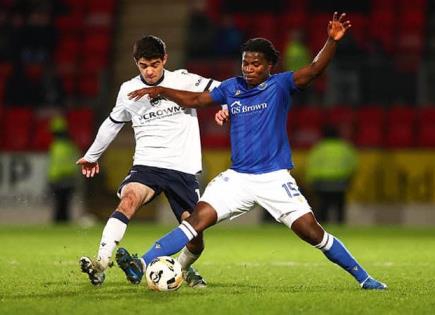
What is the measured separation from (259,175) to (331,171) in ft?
33.5

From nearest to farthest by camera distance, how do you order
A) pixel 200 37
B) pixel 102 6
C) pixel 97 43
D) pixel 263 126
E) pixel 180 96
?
pixel 263 126, pixel 180 96, pixel 200 37, pixel 97 43, pixel 102 6

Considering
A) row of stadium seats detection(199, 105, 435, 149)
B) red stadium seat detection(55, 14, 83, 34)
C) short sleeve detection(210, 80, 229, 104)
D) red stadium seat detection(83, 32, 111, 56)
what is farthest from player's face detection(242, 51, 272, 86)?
red stadium seat detection(55, 14, 83, 34)

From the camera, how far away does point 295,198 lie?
7270mm

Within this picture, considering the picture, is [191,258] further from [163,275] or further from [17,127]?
[17,127]

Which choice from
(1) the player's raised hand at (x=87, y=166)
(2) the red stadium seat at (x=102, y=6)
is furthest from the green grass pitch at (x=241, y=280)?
(2) the red stadium seat at (x=102, y=6)

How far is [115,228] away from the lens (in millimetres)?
7707

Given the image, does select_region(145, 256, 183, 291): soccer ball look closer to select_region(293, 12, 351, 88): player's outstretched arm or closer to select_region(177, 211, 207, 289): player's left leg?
select_region(177, 211, 207, 289): player's left leg

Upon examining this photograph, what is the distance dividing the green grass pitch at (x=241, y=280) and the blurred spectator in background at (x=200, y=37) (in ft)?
20.5

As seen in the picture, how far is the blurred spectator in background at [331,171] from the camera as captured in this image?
17.2 m

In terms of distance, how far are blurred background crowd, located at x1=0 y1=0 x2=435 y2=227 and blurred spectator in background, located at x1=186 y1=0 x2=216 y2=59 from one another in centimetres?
2

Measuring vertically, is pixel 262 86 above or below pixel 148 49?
below

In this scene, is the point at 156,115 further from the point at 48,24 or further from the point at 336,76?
the point at 48,24

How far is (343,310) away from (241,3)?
1569 cm

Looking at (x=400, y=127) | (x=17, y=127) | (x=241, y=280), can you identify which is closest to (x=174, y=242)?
(x=241, y=280)
